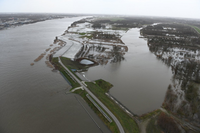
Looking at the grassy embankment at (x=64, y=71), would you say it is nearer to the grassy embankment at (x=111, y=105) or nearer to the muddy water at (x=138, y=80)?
the grassy embankment at (x=111, y=105)

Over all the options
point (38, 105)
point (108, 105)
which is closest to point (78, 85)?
point (38, 105)

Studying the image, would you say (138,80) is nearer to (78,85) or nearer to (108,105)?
(108,105)

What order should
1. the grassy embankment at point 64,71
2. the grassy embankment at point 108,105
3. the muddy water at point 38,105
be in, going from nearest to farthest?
the grassy embankment at point 108,105
the muddy water at point 38,105
the grassy embankment at point 64,71

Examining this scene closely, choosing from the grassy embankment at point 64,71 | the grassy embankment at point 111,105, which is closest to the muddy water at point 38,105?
the grassy embankment at point 64,71

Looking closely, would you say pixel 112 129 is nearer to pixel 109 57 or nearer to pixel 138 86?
pixel 138 86

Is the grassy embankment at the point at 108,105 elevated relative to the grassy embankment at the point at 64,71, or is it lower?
lower

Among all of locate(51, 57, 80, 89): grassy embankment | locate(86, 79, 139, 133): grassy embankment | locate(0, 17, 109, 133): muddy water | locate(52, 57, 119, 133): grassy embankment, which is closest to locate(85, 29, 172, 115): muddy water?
locate(86, 79, 139, 133): grassy embankment
